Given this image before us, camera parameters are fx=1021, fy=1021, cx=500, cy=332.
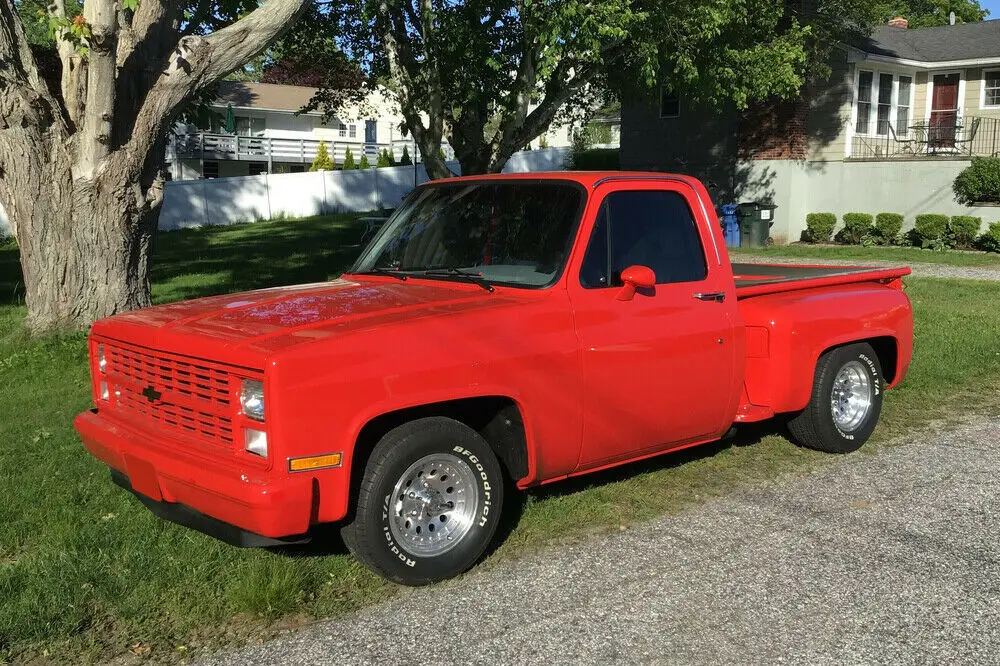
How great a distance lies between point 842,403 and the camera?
6828 mm

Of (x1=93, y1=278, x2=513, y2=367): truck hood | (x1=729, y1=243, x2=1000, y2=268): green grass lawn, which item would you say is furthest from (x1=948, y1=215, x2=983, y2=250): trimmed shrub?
(x1=93, y1=278, x2=513, y2=367): truck hood

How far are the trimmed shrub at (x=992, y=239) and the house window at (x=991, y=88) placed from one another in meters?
7.36

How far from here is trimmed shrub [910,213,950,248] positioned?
2334 cm

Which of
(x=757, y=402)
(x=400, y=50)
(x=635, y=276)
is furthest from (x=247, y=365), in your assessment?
(x=400, y=50)

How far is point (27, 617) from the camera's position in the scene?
419 cm

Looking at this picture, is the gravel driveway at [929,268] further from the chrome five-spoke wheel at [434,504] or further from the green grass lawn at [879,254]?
the chrome five-spoke wheel at [434,504]

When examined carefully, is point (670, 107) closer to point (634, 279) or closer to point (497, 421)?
point (634, 279)

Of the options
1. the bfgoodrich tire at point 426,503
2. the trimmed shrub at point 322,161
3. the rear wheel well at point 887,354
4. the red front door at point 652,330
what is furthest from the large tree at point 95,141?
the trimmed shrub at point 322,161

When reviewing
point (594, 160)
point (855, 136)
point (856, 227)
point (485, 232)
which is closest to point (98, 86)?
point (485, 232)

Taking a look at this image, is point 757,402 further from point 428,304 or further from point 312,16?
point 312,16

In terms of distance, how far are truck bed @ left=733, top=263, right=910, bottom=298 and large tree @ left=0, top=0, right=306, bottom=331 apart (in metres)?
5.47

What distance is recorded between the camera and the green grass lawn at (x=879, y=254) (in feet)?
68.4

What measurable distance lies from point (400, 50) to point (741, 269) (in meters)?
11.7

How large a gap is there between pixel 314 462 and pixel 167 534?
1451 millimetres
